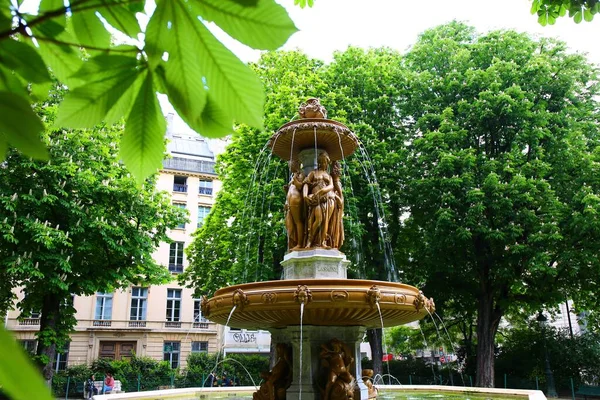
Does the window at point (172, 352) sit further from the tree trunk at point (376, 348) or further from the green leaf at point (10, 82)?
the green leaf at point (10, 82)

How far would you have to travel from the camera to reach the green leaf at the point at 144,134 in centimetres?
107

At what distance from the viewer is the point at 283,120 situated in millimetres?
20578

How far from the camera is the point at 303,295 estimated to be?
7.04 meters

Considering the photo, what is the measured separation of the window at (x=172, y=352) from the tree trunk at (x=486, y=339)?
2582 cm

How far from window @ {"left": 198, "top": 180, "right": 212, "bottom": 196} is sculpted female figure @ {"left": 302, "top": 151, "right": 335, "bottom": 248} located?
3519 cm

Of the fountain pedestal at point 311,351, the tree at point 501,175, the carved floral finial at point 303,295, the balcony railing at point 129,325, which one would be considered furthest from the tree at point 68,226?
the balcony railing at point 129,325

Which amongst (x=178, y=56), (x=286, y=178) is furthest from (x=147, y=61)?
(x=286, y=178)

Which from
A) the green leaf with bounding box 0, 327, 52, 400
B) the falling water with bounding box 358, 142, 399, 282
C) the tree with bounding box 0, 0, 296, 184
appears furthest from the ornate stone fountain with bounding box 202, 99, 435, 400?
the falling water with bounding box 358, 142, 399, 282

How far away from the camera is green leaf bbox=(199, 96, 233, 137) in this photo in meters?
1.05

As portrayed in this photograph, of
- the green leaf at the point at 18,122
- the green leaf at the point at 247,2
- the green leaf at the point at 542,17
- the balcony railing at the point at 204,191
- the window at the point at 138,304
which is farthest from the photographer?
the balcony railing at the point at 204,191

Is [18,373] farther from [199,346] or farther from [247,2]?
[199,346]

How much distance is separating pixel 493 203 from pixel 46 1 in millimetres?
20541

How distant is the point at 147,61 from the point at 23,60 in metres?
0.24

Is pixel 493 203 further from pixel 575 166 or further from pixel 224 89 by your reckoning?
pixel 224 89
